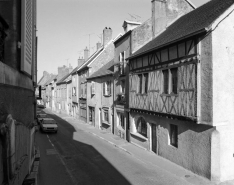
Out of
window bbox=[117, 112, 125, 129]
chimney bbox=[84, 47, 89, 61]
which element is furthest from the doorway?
chimney bbox=[84, 47, 89, 61]

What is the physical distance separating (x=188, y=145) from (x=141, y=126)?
6022 millimetres

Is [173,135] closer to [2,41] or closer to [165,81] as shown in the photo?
[165,81]

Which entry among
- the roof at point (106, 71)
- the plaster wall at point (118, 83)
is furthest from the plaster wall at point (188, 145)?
the roof at point (106, 71)

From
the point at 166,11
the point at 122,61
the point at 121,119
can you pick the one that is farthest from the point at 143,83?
the point at 166,11

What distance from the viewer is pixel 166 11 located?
60.7ft

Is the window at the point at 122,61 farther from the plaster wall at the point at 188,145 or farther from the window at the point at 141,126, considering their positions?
the plaster wall at the point at 188,145

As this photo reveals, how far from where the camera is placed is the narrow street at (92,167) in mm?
10898

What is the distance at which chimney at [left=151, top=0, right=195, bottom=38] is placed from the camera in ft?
60.0

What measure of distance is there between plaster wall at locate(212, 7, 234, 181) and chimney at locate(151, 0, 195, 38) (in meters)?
8.46

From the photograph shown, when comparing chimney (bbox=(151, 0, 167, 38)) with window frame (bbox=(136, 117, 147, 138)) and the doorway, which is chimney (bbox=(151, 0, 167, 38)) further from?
the doorway

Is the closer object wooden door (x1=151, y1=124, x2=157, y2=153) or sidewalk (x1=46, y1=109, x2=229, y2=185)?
sidewalk (x1=46, y1=109, x2=229, y2=185)

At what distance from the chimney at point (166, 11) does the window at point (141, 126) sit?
24.1ft

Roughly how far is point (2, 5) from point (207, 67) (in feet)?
29.0

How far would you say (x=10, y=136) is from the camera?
4090 millimetres
